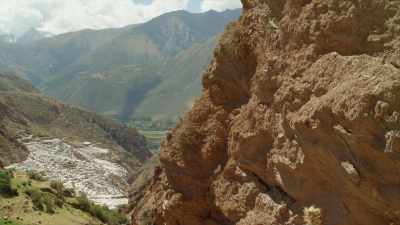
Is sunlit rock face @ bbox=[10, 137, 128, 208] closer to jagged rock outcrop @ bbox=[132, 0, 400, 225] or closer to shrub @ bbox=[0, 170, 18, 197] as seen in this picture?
shrub @ bbox=[0, 170, 18, 197]

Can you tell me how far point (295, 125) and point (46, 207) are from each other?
56.1 m

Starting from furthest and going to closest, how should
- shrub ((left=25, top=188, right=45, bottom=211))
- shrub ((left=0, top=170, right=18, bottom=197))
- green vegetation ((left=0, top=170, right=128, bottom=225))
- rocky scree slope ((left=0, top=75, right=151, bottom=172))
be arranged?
rocky scree slope ((left=0, top=75, right=151, bottom=172))
shrub ((left=25, top=188, right=45, bottom=211))
shrub ((left=0, top=170, right=18, bottom=197))
green vegetation ((left=0, top=170, right=128, bottom=225))

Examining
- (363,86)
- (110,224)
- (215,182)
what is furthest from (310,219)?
(110,224)

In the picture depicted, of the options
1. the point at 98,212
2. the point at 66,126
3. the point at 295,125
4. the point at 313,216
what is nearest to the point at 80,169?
the point at 98,212

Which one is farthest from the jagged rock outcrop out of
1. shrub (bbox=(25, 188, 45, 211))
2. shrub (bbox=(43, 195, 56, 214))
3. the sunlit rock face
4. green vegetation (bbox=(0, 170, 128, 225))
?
the sunlit rock face

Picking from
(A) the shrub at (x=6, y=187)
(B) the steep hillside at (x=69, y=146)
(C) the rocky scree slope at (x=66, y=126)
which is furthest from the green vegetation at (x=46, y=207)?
(C) the rocky scree slope at (x=66, y=126)

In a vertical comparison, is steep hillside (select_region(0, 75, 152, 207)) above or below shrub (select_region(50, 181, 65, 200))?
below

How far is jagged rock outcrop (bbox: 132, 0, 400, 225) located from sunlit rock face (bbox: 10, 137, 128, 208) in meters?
71.2

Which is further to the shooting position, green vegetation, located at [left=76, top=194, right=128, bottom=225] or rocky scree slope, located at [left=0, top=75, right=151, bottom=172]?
rocky scree slope, located at [left=0, top=75, right=151, bottom=172]

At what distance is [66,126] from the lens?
Result: 167250 mm

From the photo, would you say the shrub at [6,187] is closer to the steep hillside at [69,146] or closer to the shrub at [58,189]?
the shrub at [58,189]

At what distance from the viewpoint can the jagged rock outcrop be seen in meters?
5.76

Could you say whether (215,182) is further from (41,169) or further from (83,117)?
(83,117)

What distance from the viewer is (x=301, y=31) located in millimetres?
7320
